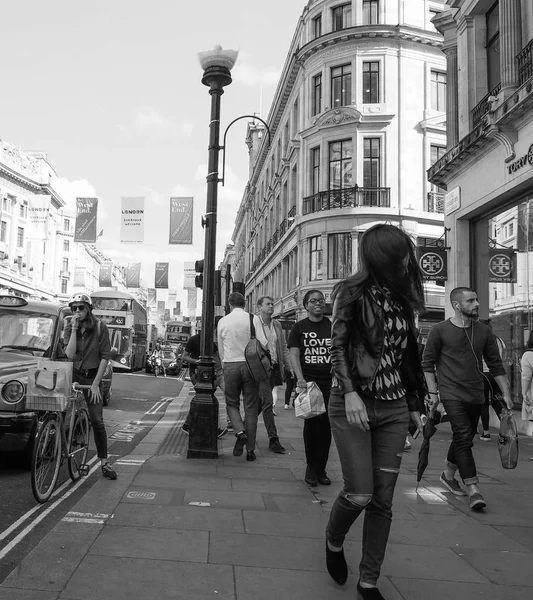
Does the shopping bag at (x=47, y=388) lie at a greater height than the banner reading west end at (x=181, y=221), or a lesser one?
lesser

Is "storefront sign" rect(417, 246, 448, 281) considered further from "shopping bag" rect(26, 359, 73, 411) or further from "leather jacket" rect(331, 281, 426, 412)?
"leather jacket" rect(331, 281, 426, 412)

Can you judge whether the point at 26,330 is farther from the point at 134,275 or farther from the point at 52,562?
the point at 134,275

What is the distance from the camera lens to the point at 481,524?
4785mm

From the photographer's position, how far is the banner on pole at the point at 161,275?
4141 cm

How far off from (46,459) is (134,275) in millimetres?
38296

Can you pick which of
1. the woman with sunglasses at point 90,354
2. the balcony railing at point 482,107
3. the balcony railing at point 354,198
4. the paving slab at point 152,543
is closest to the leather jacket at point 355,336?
the paving slab at point 152,543

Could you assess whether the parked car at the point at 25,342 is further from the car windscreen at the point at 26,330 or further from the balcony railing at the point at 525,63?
the balcony railing at the point at 525,63

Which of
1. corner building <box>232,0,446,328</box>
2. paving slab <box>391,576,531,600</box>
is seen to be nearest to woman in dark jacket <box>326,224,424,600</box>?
paving slab <box>391,576,531,600</box>

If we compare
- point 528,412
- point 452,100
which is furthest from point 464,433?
point 452,100

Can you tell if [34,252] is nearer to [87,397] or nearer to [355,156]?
[355,156]

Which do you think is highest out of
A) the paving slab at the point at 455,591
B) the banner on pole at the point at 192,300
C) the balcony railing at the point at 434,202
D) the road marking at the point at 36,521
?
the balcony railing at the point at 434,202

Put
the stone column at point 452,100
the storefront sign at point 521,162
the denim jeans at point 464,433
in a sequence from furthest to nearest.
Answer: the stone column at point 452,100 → the storefront sign at point 521,162 → the denim jeans at point 464,433

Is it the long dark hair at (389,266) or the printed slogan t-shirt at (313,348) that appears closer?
the long dark hair at (389,266)

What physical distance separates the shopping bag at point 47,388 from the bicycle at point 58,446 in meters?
0.07
